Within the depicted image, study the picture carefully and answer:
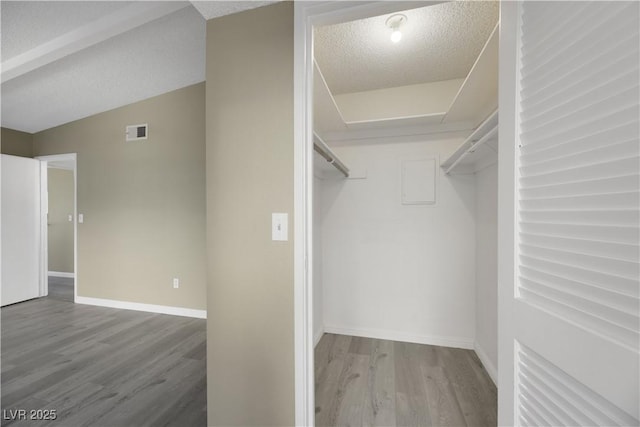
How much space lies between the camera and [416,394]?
1.74 m

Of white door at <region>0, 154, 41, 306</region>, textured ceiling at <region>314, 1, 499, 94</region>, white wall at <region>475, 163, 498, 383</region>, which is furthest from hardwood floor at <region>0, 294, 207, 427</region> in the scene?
textured ceiling at <region>314, 1, 499, 94</region>

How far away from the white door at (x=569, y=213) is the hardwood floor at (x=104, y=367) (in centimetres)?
180

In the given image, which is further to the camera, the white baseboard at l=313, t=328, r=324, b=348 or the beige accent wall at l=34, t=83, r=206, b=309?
the beige accent wall at l=34, t=83, r=206, b=309

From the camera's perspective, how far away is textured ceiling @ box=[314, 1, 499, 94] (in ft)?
5.27

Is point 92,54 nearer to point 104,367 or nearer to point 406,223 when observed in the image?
point 104,367

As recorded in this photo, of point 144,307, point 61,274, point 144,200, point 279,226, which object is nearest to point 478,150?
point 279,226

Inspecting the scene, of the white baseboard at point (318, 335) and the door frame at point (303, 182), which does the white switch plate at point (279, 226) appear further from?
the white baseboard at point (318, 335)

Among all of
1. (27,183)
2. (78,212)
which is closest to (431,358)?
(78,212)

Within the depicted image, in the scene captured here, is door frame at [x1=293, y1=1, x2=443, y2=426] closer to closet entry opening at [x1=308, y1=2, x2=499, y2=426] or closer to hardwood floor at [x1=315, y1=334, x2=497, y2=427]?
closet entry opening at [x1=308, y1=2, x2=499, y2=426]

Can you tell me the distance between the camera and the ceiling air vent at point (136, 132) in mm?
3205

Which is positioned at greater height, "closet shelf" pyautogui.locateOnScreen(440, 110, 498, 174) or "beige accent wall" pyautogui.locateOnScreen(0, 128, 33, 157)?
"beige accent wall" pyautogui.locateOnScreen(0, 128, 33, 157)

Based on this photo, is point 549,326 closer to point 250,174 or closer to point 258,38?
point 250,174

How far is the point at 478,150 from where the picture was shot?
178cm

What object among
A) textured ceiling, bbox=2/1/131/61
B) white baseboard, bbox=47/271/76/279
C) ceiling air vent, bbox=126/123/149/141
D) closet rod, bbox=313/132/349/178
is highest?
textured ceiling, bbox=2/1/131/61
